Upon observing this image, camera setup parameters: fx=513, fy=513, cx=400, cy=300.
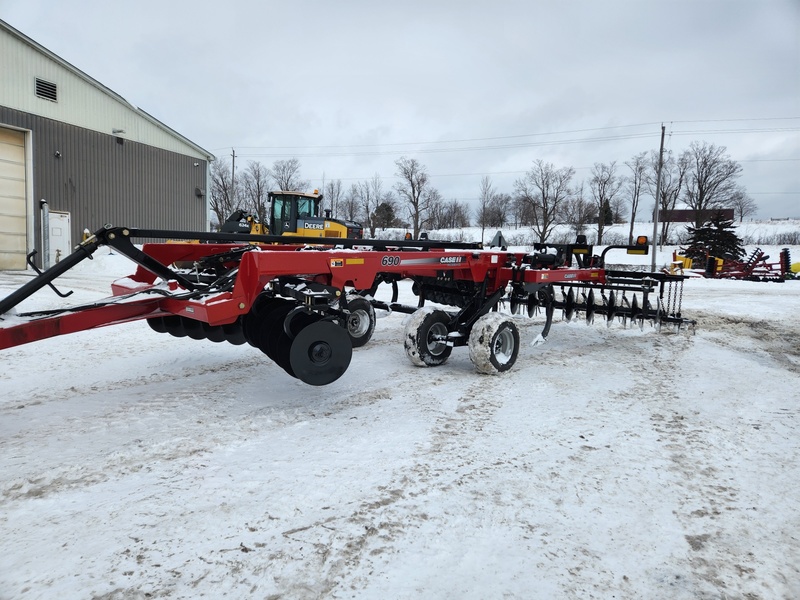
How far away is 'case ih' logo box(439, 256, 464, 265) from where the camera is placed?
533 cm

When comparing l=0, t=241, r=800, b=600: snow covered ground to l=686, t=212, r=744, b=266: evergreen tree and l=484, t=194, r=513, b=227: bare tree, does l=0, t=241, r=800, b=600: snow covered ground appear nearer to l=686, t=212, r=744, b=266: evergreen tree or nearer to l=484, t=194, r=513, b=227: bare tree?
l=686, t=212, r=744, b=266: evergreen tree

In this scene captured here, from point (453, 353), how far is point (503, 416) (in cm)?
237

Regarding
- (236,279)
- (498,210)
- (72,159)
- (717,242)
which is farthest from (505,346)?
(498,210)

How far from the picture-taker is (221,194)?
54.7m

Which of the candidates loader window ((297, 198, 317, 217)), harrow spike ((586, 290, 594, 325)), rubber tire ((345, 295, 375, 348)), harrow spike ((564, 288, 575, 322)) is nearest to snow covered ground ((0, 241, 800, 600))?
rubber tire ((345, 295, 375, 348))

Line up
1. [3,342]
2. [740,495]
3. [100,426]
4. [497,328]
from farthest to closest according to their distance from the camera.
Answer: [497,328]
[100,426]
[3,342]
[740,495]

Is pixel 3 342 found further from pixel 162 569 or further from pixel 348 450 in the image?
pixel 348 450

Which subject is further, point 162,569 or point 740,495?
point 740,495

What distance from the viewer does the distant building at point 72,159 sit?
17.6 meters

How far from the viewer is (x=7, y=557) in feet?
7.35

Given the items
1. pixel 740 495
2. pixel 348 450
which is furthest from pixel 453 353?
pixel 740 495

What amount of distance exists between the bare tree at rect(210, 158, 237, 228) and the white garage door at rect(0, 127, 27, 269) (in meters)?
32.5

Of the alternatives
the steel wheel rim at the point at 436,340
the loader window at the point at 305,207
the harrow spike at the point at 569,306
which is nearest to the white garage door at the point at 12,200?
the loader window at the point at 305,207

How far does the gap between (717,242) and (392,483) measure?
37590 mm
